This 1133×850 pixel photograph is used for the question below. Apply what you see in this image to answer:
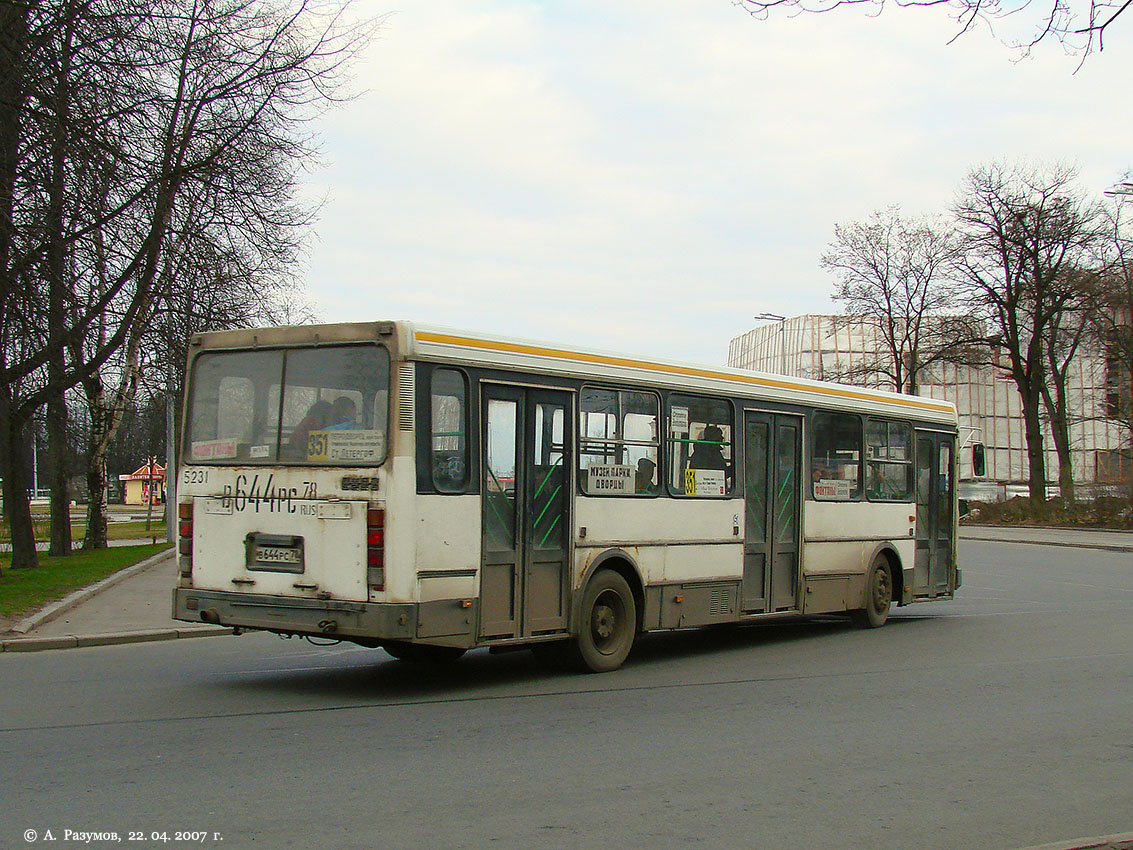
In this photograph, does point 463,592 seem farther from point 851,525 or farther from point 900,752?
point 851,525

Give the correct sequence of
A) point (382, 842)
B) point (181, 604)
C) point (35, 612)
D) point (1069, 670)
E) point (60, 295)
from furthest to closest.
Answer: point (60, 295) → point (35, 612) → point (1069, 670) → point (181, 604) → point (382, 842)

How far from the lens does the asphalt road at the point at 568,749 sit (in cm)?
585

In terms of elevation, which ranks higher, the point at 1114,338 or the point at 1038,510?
the point at 1114,338

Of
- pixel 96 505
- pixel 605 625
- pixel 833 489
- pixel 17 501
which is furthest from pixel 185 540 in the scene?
pixel 96 505

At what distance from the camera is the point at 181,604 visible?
10.2 metres

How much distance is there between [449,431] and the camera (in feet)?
31.7

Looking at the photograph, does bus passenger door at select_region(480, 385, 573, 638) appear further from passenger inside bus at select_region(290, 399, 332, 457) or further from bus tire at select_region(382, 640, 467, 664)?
passenger inside bus at select_region(290, 399, 332, 457)

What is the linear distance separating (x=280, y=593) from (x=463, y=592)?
1452 mm

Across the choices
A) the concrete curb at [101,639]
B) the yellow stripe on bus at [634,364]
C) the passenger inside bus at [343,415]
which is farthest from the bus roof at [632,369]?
the concrete curb at [101,639]

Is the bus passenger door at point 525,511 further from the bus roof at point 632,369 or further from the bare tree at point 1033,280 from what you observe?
the bare tree at point 1033,280

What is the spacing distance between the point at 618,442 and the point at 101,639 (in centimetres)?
617

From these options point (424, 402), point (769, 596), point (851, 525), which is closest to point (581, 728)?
point (424, 402)

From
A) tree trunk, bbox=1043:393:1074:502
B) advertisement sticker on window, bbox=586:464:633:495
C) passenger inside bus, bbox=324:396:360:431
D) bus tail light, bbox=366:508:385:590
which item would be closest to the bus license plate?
bus tail light, bbox=366:508:385:590

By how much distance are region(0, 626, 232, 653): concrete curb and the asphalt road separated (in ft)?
1.40
